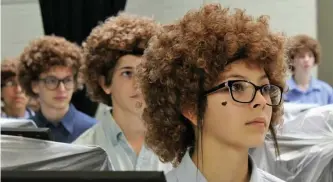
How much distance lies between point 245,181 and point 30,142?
526mm

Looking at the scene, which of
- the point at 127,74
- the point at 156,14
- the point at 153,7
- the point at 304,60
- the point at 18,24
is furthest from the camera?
the point at 18,24

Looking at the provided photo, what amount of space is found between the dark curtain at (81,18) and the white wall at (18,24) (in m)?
0.47

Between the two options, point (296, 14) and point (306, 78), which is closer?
point (306, 78)

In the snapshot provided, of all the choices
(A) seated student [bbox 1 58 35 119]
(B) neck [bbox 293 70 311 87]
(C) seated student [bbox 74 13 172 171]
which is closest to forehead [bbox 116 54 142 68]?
(C) seated student [bbox 74 13 172 171]

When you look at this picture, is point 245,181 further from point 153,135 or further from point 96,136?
point 96,136

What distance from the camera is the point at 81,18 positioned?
3.84 metres

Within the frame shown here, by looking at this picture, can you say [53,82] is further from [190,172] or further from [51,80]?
[190,172]

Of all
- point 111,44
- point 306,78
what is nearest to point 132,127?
point 111,44

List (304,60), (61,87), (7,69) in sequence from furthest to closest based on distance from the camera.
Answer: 1. (304,60)
2. (7,69)
3. (61,87)

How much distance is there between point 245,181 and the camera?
1.23 m

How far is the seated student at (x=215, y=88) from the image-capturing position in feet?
3.72

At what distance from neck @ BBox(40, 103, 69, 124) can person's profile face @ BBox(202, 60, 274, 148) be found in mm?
1457

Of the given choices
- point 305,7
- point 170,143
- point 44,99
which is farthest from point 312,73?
point 170,143

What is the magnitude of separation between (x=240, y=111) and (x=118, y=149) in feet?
2.46
